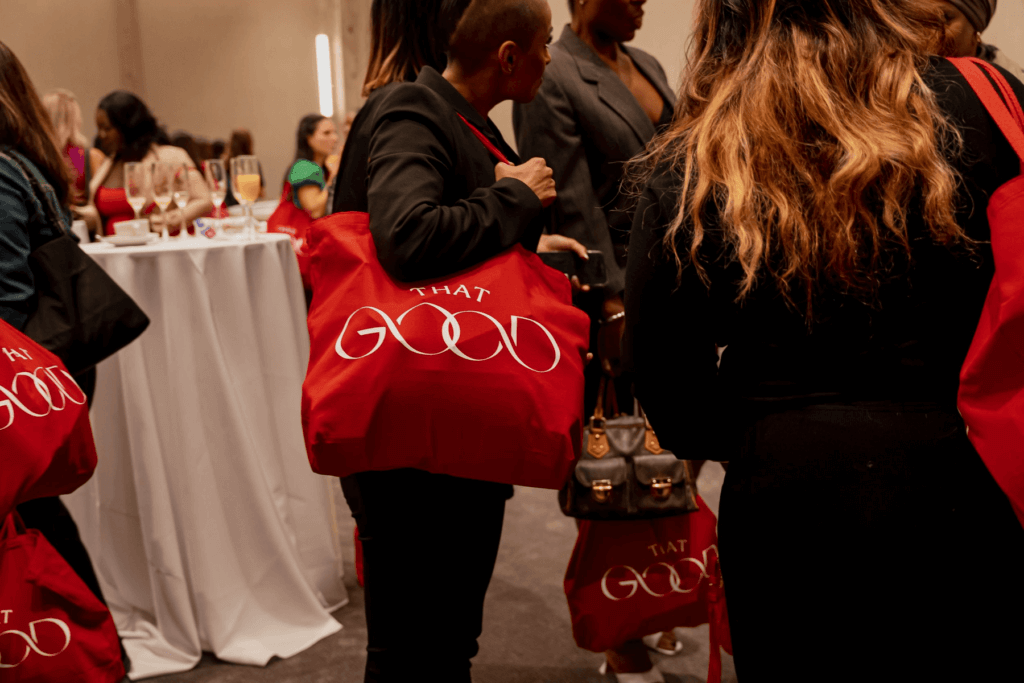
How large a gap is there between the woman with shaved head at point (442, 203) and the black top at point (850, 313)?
265 millimetres

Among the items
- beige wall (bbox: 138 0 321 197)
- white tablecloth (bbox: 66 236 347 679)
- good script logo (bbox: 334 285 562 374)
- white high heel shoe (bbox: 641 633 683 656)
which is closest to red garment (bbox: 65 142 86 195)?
white tablecloth (bbox: 66 236 347 679)

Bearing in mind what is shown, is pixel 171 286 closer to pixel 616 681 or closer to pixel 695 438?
pixel 616 681

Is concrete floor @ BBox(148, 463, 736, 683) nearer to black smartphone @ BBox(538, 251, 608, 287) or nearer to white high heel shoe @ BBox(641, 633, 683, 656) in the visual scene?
white high heel shoe @ BBox(641, 633, 683, 656)

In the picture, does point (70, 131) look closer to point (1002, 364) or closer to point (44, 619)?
point (44, 619)

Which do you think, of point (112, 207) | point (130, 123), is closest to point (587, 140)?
point (112, 207)

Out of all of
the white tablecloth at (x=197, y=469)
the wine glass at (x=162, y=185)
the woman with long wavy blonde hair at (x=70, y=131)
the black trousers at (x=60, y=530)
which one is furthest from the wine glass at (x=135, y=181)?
the woman with long wavy blonde hair at (x=70, y=131)

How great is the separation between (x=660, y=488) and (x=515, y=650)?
2.53ft

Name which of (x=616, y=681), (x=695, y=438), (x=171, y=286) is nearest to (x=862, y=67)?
(x=695, y=438)

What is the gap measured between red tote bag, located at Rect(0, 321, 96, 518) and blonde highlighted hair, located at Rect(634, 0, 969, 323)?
40.8 inches

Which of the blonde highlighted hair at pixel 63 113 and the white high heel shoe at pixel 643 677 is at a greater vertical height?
the blonde highlighted hair at pixel 63 113

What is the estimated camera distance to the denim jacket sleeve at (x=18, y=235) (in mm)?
1663

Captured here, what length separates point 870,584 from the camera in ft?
3.11

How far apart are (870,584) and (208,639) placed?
1.91 meters

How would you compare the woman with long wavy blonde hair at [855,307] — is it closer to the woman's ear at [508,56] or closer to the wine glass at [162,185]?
the woman's ear at [508,56]
